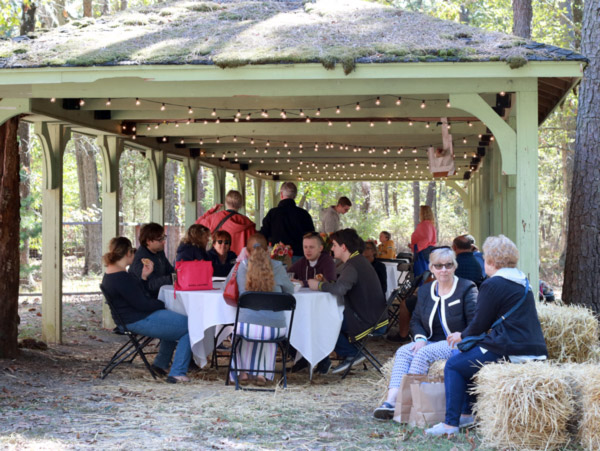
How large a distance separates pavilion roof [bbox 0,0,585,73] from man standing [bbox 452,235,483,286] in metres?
2.16

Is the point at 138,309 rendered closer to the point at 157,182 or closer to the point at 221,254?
the point at 221,254

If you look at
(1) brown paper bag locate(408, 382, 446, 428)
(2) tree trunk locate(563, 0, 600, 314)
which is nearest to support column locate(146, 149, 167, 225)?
(2) tree trunk locate(563, 0, 600, 314)

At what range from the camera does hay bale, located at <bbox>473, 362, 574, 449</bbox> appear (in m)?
4.35

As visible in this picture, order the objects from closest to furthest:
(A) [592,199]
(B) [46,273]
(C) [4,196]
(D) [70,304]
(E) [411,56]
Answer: (E) [411,56], (C) [4,196], (A) [592,199], (B) [46,273], (D) [70,304]

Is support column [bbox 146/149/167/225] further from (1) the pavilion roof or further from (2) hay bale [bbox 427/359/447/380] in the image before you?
(2) hay bale [bbox 427/359/447/380]

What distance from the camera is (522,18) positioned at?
49.9 ft

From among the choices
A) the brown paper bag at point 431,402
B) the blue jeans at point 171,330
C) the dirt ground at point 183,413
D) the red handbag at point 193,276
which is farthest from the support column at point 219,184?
the brown paper bag at point 431,402

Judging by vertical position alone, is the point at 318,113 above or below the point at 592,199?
above

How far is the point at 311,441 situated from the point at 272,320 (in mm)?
1687

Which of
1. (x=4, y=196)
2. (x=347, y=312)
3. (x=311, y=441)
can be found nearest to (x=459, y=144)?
(x=347, y=312)

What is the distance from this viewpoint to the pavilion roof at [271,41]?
20.4 feet

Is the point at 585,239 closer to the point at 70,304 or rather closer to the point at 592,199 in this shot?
the point at 592,199

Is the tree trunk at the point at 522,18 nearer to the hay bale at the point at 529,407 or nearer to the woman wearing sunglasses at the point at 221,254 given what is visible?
the woman wearing sunglasses at the point at 221,254

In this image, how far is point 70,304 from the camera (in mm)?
13695
